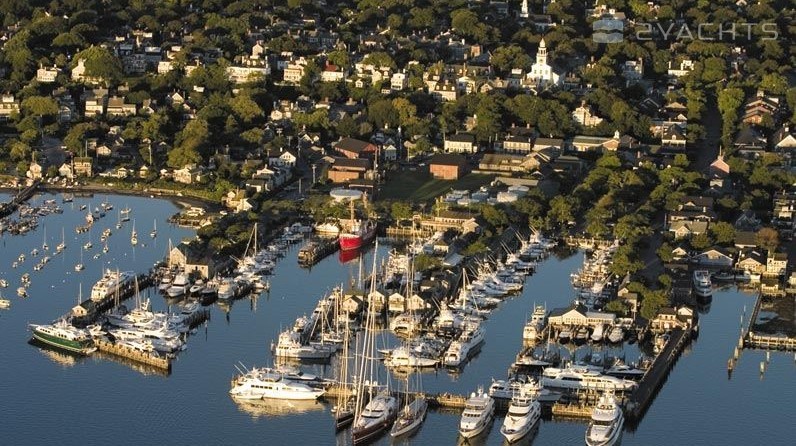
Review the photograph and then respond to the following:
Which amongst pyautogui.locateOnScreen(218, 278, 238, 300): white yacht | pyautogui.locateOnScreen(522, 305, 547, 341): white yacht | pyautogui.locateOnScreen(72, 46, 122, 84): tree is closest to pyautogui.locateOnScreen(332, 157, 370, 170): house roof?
pyautogui.locateOnScreen(218, 278, 238, 300): white yacht

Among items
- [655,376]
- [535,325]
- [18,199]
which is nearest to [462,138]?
[18,199]

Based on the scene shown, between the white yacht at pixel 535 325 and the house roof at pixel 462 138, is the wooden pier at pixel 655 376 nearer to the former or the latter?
the white yacht at pixel 535 325

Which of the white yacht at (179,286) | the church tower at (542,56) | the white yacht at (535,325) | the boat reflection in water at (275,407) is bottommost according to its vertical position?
the boat reflection in water at (275,407)

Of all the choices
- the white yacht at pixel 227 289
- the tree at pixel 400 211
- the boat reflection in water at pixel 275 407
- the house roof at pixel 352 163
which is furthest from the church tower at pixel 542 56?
the boat reflection in water at pixel 275 407

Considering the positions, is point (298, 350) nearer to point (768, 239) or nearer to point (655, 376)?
point (655, 376)

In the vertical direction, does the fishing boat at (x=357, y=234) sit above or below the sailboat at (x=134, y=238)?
above

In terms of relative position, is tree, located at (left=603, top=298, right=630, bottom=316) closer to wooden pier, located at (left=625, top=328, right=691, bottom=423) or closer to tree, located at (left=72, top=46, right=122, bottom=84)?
wooden pier, located at (left=625, top=328, right=691, bottom=423)

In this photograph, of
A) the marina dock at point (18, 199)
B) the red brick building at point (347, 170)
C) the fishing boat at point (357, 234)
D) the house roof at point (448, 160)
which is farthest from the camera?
the house roof at point (448, 160)

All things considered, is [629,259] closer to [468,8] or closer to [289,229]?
[289,229]
